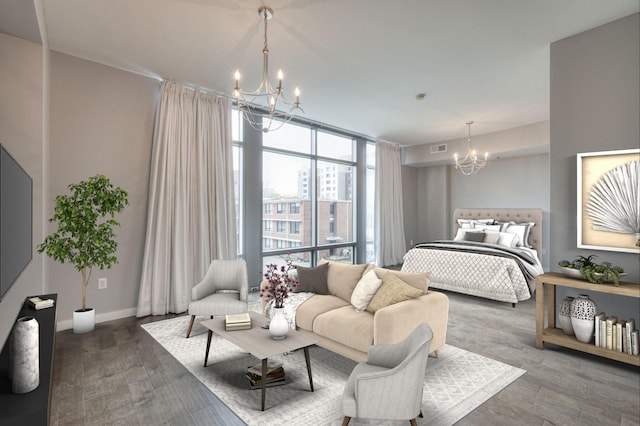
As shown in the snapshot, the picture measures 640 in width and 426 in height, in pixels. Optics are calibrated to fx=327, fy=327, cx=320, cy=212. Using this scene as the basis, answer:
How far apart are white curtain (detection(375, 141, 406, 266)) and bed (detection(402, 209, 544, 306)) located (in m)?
1.54

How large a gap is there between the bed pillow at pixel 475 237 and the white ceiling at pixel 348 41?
2.44 metres

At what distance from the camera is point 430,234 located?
8602 mm

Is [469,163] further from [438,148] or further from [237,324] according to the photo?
[237,324]

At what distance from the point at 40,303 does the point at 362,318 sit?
2.60 metres

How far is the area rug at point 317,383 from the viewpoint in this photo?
213 centimetres

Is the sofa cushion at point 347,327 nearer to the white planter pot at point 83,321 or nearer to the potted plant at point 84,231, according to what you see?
the potted plant at point 84,231

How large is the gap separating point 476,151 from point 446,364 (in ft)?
17.7

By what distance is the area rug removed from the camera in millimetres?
2127

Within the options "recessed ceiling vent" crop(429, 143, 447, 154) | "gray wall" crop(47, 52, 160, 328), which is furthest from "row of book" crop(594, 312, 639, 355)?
"recessed ceiling vent" crop(429, 143, 447, 154)

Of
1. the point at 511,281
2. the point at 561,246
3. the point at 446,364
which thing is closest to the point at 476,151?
the point at 511,281

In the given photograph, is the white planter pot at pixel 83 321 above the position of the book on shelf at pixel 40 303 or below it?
below

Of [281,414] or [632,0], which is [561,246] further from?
[281,414]

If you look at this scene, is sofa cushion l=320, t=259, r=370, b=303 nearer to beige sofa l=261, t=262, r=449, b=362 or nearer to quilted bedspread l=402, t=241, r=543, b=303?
beige sofa l=261, t=262, r=449, b=362

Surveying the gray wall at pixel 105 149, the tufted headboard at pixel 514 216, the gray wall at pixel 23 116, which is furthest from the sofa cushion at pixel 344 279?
the tufted headboard at pixel 514 216
